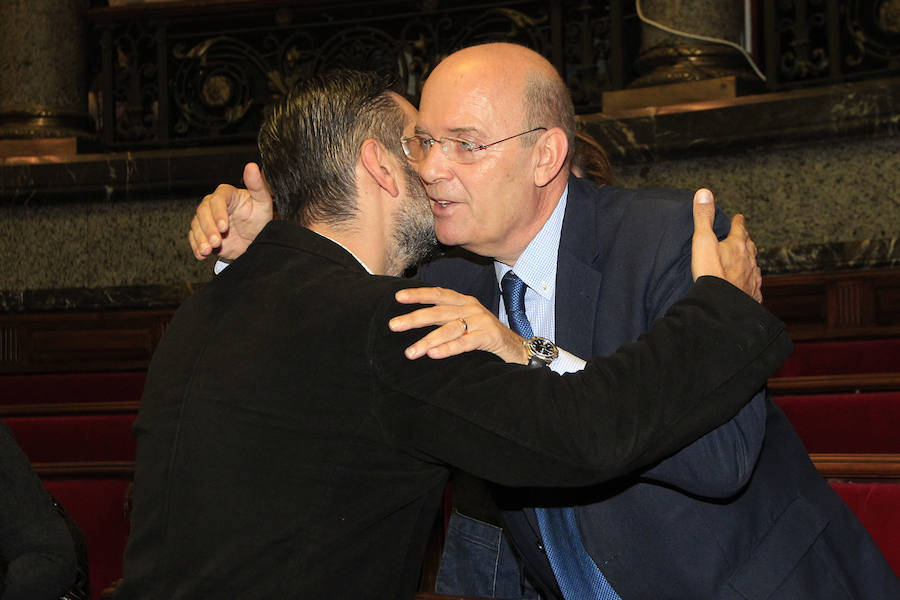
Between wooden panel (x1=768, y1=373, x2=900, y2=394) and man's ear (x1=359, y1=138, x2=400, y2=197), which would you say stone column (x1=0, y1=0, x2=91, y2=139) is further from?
man's ear (x1=359, y1=138, x2=400, y2=197)

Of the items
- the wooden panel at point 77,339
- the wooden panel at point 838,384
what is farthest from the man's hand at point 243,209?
the wooden panel at point 77,339

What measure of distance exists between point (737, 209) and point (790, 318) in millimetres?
504

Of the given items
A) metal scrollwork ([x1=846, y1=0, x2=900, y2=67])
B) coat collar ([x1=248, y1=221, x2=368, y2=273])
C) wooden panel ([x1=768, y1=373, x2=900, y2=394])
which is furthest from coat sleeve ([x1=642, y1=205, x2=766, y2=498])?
metal scrollwork ([x1=846, y1=0, x2=900, y2=67])

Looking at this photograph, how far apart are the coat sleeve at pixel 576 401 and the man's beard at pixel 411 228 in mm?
401

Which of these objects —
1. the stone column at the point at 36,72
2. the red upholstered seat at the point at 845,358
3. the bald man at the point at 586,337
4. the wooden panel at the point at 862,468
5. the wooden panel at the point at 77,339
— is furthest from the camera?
the stone column at the point at 36,72

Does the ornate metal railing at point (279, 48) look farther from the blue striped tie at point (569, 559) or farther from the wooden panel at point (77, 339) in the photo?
the blue striped tie at point (569, 559)

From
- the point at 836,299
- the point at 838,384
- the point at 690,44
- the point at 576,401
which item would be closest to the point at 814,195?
the point at 836,299

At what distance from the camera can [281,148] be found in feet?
5.82

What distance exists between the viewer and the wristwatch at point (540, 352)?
155 cm

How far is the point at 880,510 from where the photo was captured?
215 centimetres

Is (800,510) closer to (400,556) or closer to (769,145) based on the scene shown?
(400,556)

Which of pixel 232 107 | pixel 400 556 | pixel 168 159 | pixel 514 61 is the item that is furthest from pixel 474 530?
pixel 232 107

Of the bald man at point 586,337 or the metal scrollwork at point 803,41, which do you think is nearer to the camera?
the bald man at point 586,337

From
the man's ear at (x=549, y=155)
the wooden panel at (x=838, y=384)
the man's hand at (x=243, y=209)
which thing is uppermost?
the man's ear at (x=549, y=155)
